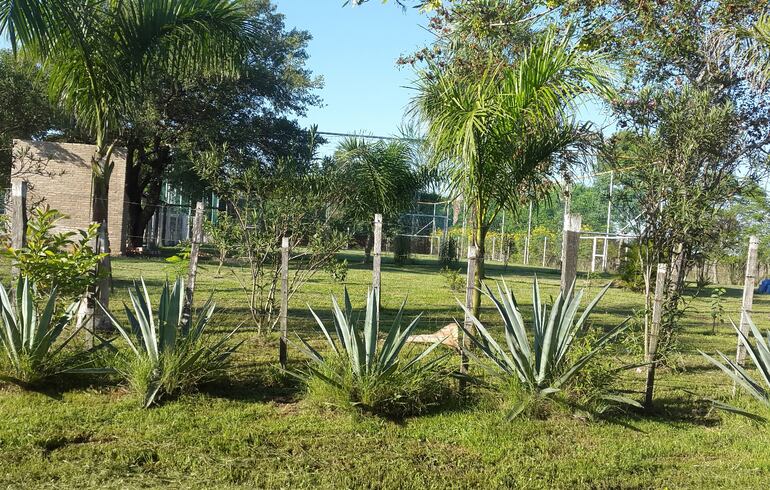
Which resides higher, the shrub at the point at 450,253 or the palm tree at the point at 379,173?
the palm tree at the point at 379,173

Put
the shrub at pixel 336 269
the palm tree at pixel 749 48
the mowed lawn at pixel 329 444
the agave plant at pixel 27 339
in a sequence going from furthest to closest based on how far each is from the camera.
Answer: the shrub at pixel 336 269 < the palm tree at pixel 749 48 < the agave plant at pixel 27 339 < the mowed lawn at pixel 329 444

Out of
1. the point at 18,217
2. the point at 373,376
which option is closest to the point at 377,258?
the point at 373,376

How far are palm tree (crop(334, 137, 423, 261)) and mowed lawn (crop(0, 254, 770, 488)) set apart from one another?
6.12 meters

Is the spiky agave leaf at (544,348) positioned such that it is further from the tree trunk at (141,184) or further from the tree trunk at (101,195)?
the tree trunk at (141,184)

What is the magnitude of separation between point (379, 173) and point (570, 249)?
256 inches

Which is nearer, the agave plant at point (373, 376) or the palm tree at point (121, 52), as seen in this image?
the agave plant at point (373, 376)

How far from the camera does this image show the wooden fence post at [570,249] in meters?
5.87

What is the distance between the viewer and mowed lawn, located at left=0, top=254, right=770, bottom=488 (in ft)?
13.6

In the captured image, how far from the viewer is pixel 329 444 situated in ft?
15.4

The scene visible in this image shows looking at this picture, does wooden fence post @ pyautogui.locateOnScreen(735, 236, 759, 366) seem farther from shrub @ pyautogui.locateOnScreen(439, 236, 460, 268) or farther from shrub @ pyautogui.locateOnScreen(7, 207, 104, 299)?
shrub @ pyautogui.locateOnScreen(439, 236, 460, 268)

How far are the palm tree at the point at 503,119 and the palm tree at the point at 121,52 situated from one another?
7.38ft

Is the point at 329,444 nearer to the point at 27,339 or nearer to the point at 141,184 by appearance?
the point at 27,339

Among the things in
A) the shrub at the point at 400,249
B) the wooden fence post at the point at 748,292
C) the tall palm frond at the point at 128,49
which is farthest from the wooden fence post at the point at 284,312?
the shrub at the point at 400,249

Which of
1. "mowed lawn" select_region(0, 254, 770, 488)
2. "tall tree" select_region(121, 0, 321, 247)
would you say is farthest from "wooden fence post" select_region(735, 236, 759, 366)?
"tall tree" select_region(121, 0, 321, 247)
